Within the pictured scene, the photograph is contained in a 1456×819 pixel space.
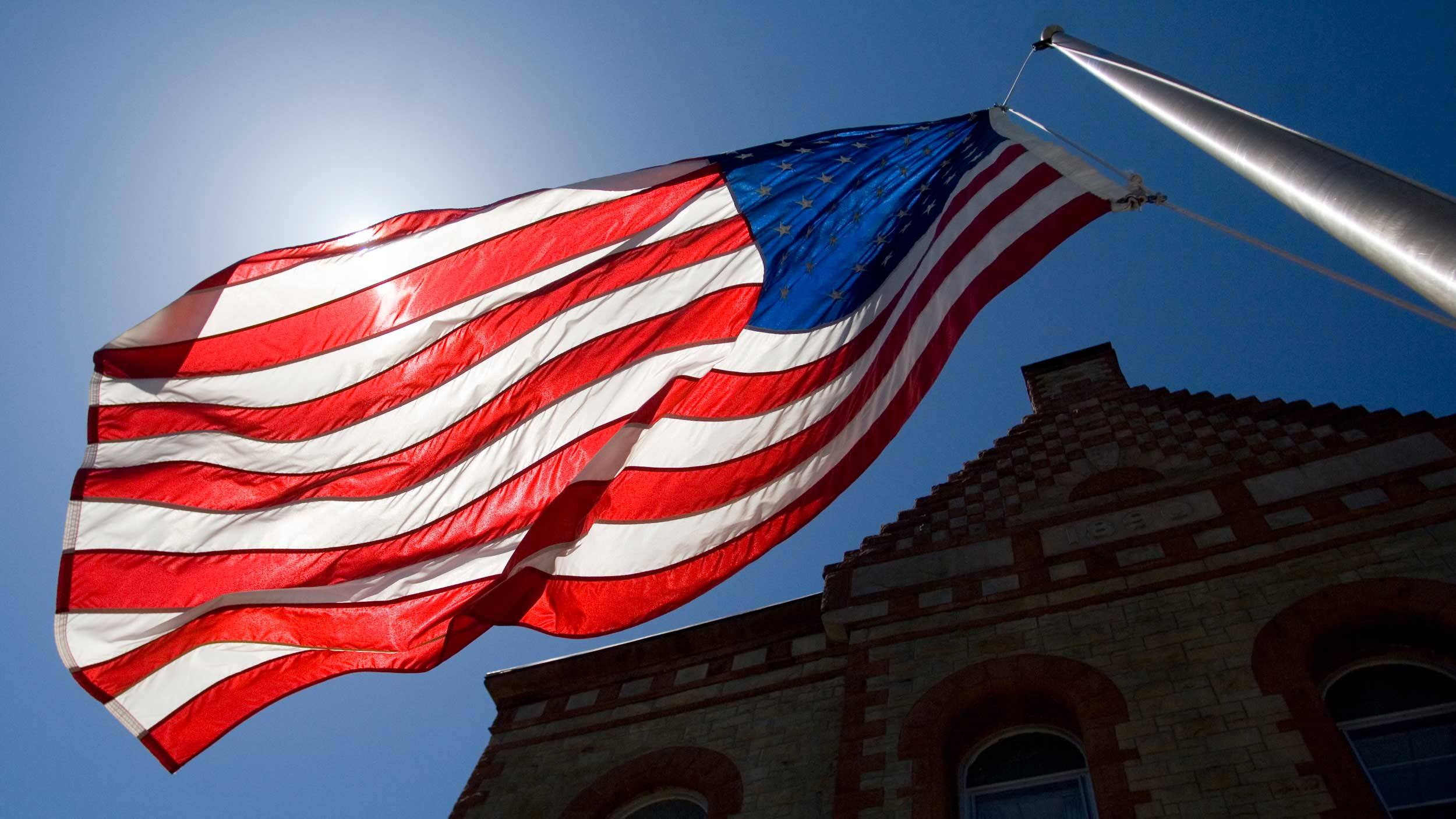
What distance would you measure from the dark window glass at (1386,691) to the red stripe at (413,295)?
7.71m

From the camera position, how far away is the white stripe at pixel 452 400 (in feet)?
31.7

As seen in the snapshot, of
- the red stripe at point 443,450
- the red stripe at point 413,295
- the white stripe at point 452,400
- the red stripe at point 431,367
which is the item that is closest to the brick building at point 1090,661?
the red stripe at point 443,450

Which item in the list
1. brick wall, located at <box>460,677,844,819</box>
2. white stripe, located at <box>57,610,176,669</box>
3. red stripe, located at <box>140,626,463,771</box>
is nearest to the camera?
white stripe, located at <box>57,610,176,669</box>

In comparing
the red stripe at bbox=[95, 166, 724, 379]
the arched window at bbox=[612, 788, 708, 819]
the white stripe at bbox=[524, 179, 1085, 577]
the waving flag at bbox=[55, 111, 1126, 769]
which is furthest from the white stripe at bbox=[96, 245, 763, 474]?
the arched window at bbox=[612, 788, 708, 819]

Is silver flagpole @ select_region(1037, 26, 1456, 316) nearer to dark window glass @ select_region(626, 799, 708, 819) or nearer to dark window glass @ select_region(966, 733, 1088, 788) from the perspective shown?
dark window glass @ select_region(966, 733, 1088, 788)

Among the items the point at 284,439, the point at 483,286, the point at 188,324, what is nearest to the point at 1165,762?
the point at 483,286

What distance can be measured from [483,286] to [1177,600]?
7674 mm

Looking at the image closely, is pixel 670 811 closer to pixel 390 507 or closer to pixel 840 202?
pixel 390 507

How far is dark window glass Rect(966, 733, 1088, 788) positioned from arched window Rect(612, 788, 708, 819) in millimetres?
3335

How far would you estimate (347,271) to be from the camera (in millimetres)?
10367

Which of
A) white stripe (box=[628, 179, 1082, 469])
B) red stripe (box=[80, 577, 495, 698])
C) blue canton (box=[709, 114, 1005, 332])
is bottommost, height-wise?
red stripe (box=[80, 577, 495, 698])

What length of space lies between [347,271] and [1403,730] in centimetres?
1054

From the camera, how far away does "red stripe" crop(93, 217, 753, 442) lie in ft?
31.5

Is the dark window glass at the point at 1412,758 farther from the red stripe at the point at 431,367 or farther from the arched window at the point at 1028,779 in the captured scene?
the red stripe at the point at 431,367
